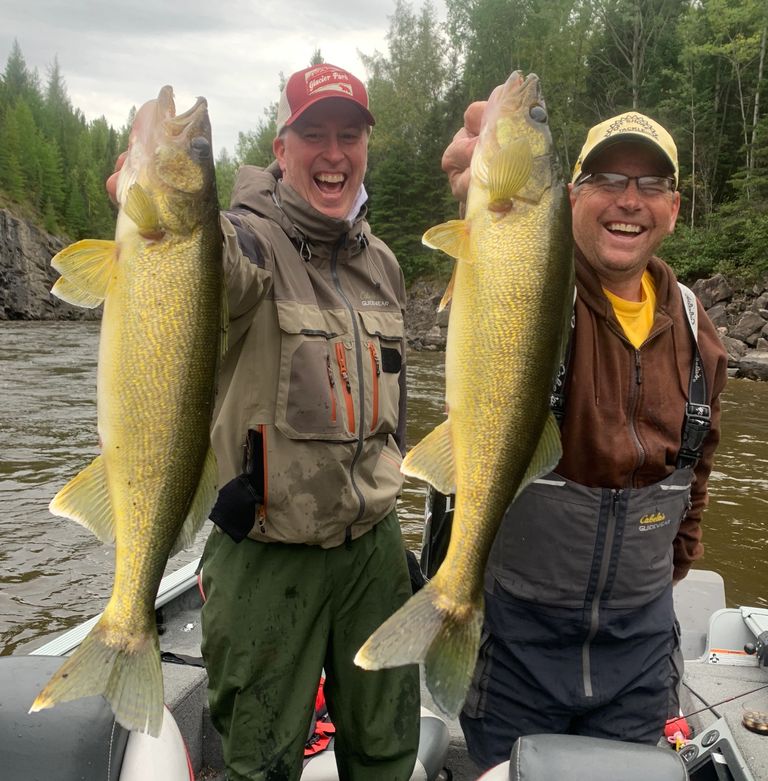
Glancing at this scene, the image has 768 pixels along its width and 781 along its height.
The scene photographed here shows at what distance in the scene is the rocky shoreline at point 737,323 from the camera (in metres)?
21.9

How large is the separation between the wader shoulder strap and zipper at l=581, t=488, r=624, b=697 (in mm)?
320

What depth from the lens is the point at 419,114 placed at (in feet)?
140

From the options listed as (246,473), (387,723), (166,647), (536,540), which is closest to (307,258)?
(246,473)

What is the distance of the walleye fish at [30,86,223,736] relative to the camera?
2.02 metres

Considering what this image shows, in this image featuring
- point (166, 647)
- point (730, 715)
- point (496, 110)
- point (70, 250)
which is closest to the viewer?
point (70, 250)

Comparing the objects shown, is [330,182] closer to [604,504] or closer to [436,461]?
[436,461]

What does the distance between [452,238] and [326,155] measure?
0.89 meters

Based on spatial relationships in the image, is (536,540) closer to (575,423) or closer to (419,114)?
(575,423)

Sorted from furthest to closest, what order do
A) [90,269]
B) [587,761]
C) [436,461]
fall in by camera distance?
[436,461]
[90,269]
[587,761]

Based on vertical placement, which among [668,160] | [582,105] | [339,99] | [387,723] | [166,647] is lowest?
[166,647]

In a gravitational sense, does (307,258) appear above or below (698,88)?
below

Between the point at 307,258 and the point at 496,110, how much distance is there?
0.90 metres

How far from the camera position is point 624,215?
8.71 feet

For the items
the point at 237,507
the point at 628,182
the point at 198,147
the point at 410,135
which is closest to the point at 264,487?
the point at 237,507
